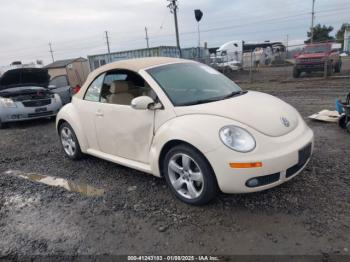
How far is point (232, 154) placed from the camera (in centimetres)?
279

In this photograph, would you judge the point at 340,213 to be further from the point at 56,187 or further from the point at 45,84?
the point at 45,84

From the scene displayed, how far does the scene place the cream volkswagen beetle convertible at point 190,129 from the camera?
112 inches

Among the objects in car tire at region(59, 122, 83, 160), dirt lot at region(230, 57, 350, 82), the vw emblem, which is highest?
the vw emblem

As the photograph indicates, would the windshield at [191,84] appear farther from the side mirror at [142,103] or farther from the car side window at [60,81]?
the car side window at [60,81]

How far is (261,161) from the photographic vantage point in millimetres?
2781

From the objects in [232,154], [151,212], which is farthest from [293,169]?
[151,212]

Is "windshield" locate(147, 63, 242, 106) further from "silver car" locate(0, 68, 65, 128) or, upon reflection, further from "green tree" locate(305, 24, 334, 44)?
"green tree" locate(305, 24, 334, 44)

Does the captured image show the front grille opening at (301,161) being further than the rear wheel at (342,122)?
No

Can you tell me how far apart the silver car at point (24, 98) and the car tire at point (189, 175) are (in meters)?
6.65

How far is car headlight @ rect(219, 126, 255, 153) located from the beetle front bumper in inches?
2.2

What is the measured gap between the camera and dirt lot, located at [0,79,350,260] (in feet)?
8.61

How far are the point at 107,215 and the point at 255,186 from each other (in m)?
1.62

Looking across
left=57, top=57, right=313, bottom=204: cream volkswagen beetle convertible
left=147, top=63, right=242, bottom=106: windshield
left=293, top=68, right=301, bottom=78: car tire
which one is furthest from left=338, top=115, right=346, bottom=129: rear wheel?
left=293, top=68, right=301, bottom=78: car tire

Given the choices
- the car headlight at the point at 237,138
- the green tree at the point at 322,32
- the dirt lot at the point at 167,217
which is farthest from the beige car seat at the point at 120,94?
the green tree at the point at 322,32
